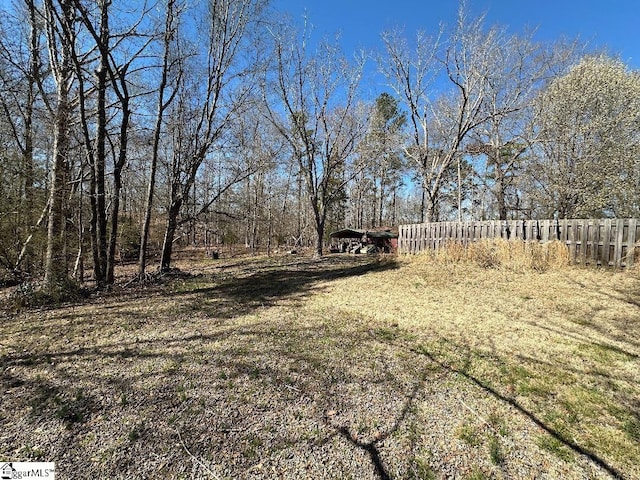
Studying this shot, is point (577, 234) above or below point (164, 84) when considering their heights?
below

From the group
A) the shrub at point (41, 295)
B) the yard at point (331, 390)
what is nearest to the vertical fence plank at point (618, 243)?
the yard at point (331, 390)

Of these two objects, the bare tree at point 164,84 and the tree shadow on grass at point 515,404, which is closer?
the tree shadow on grass at point 515,404

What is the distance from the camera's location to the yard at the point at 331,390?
1.84 m

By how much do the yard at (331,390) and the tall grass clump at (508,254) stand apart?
1820 millimetres

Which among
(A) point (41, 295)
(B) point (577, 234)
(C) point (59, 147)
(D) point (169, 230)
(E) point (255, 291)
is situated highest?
(C) point (59, 147)

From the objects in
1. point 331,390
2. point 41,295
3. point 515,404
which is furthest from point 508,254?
point 41,295

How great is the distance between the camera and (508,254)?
Answer: 288 inches

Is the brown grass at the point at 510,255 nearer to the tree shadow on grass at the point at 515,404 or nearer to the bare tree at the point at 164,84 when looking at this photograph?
the tree shadow on grass at the point at 515,404

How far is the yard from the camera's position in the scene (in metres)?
1.84

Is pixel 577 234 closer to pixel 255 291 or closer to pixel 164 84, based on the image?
pixel 255 291

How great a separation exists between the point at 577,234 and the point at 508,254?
1429mm

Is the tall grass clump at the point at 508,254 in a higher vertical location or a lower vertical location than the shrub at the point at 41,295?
higher

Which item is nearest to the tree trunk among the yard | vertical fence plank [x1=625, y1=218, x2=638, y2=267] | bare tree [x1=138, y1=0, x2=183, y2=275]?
bare tree [x1=138, y1=0, x2=183, y2=275]

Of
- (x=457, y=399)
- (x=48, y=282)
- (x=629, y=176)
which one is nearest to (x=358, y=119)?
(x=629, y=176)
